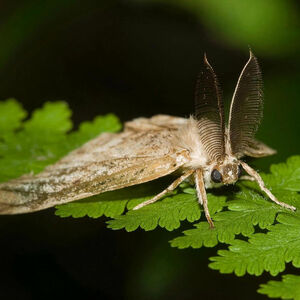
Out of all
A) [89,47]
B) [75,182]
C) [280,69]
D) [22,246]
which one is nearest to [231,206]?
[75,182]

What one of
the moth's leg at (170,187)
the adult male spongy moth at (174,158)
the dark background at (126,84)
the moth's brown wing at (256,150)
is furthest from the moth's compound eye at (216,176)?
the dark background at (126,84)

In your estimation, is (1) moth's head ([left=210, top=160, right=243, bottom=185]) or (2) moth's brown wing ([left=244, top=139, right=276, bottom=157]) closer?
(1) moth's head ([left=210, top=160, right=243, bottom=185])

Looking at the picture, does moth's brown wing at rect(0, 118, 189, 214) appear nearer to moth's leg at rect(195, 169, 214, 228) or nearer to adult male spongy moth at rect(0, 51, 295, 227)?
adult male spongy moth at rect(0, 51, 295, 227)

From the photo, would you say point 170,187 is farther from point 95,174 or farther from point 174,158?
point 95,174

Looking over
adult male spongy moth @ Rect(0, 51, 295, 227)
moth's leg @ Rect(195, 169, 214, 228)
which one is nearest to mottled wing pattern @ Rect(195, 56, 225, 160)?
adult male spongy moth @ Rect(0, 51, 295, 227)

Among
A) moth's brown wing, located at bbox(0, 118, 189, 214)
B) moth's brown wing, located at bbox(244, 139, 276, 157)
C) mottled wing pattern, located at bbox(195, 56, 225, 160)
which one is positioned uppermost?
mottled wing pattern, located at bbox(195, 56, 225, 160)

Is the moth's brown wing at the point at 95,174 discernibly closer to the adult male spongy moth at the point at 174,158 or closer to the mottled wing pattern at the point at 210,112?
the adult male spongy moth at the point at 174,158
